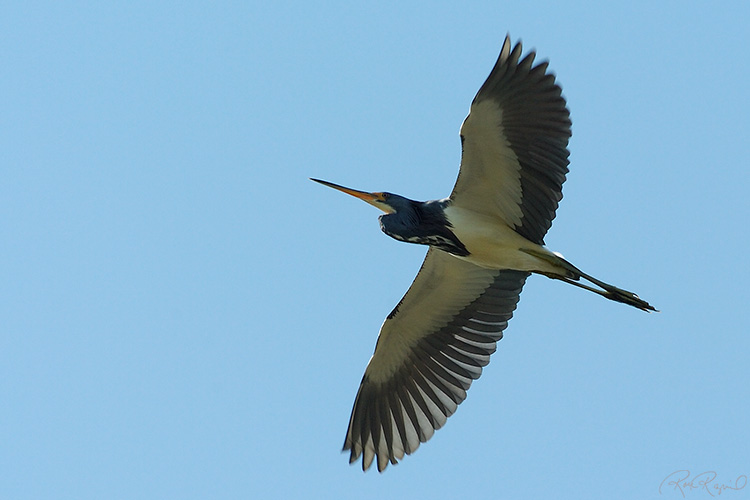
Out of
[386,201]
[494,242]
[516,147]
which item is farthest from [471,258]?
[516,147]

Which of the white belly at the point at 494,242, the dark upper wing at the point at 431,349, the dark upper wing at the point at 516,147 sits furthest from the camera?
the dark upper wing at the point at 431,349

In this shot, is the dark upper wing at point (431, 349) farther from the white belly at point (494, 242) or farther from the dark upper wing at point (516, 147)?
the dark upper wing at point (516, 147)

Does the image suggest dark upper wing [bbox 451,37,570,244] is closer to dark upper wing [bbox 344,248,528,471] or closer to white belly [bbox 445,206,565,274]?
white belly [bbox 445,206,565,274]

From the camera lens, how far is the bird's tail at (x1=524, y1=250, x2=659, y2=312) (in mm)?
8586

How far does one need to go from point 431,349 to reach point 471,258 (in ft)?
3.62

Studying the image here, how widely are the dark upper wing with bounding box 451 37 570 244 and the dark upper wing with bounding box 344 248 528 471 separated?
2.24 feet

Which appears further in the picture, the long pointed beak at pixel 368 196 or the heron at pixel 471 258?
the long pointed beak at pixel 368 196

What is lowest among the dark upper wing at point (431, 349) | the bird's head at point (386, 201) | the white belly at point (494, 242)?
the dark upper wing at point (431, 349)

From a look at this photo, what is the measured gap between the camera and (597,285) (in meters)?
8.71

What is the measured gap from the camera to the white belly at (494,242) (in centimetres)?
866

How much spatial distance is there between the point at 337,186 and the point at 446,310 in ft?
5.09

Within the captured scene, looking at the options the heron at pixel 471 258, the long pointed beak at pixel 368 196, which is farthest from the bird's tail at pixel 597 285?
the long pointed beak at pixel 368 196

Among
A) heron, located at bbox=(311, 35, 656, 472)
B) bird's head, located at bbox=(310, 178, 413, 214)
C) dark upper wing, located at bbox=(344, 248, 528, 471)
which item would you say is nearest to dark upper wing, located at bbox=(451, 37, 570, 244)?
heron, located at bbox=(311, 35, 656, 472)

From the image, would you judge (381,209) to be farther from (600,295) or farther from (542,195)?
(600,295)
